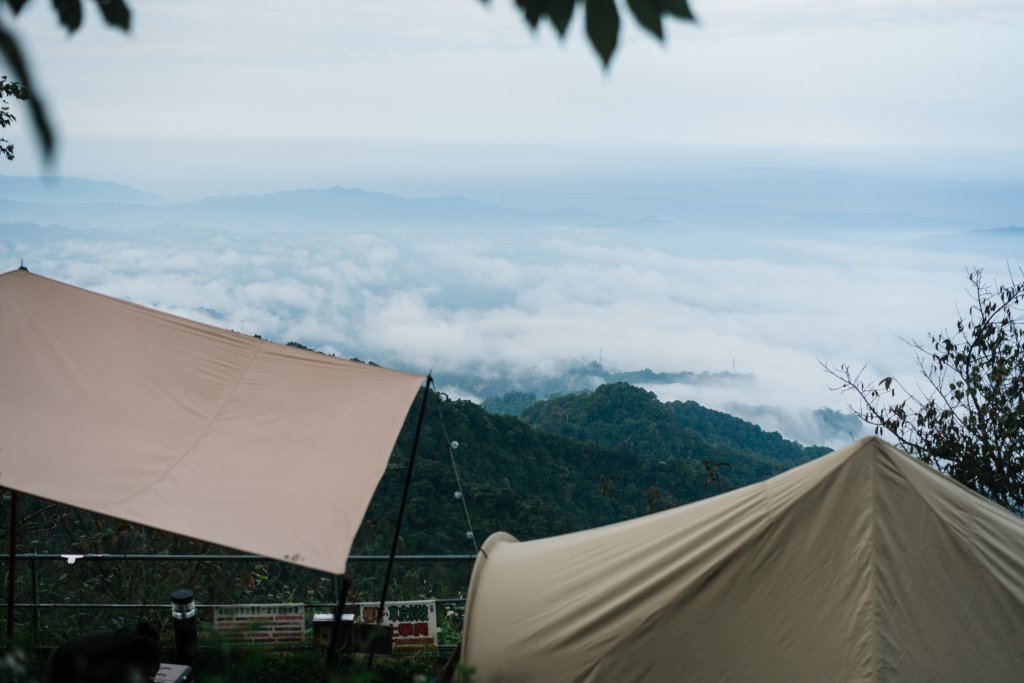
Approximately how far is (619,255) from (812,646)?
5744 inches

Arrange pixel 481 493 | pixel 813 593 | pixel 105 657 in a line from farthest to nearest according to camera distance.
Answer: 1. pixel 481 493
2. pixel 105 657
3. pixel 813 593

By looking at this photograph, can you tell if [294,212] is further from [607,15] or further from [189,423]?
[607,15]

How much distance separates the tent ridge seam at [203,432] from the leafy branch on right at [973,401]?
15.8 ft

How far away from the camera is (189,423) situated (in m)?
4.04

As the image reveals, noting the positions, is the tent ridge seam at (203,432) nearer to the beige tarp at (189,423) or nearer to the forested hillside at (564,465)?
the beige tarp at (189,423)

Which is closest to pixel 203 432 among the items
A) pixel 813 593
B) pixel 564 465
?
pixel 813 593

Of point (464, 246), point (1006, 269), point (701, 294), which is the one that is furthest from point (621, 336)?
point (1006, 269)

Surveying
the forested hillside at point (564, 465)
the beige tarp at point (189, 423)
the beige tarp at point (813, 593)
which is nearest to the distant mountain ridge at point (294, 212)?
the forested hillside at point (564, 465)

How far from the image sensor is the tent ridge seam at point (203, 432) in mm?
3566

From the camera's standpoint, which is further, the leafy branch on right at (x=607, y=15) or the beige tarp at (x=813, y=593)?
the beige tarp at (x=813, y=593)

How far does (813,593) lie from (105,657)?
2.77 meters

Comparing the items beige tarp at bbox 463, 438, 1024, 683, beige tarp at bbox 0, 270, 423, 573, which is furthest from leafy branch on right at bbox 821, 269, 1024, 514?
beige tarp at bbox 0, 270, 423, 573

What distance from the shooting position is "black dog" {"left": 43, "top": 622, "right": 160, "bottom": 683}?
360cm

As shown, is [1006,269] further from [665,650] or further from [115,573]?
[115,573]
